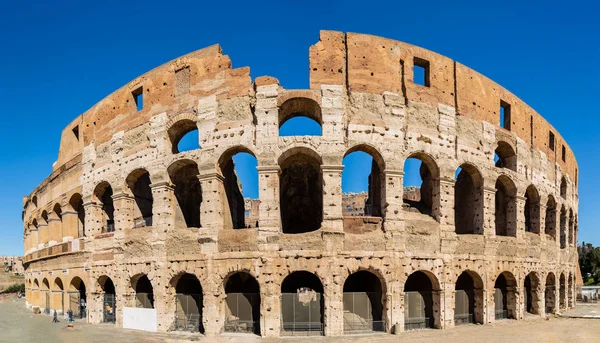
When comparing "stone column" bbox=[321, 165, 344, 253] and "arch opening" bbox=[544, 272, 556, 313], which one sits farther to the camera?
"arch opening" bbox=[544, 272, 556, 313]

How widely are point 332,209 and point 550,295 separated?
1456 cm

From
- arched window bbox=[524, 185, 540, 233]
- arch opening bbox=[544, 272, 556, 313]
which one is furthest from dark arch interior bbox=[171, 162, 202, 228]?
arch opening bbox=[544, 272, 556, 313]

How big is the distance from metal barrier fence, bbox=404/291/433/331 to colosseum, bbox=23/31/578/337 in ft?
0.18

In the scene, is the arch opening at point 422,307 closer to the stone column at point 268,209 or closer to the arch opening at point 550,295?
the stone column at point 268,209

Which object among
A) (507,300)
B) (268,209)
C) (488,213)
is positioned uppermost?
(268,209)

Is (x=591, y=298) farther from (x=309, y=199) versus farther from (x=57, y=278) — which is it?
(x=57, y=278)

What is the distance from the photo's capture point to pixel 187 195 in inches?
757

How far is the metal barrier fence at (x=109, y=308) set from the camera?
18156 millimetres

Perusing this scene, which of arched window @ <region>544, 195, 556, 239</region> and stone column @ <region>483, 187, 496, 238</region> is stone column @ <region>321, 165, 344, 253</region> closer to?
stone column @ <region>483, 187, 496, 238</region>

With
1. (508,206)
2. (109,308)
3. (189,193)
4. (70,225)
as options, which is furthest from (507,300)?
(70,225)

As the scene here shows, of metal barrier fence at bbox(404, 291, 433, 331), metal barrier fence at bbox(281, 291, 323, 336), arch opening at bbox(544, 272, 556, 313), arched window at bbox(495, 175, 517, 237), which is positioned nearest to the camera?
metal barrier fence at bbox(281, 291, 323, 336)

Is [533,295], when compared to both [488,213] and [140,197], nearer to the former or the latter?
[488,213]

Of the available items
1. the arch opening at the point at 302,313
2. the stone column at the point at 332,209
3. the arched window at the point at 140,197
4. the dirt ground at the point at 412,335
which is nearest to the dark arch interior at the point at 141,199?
the arched window at the point at 140,197

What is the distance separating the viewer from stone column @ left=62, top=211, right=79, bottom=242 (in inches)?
848
